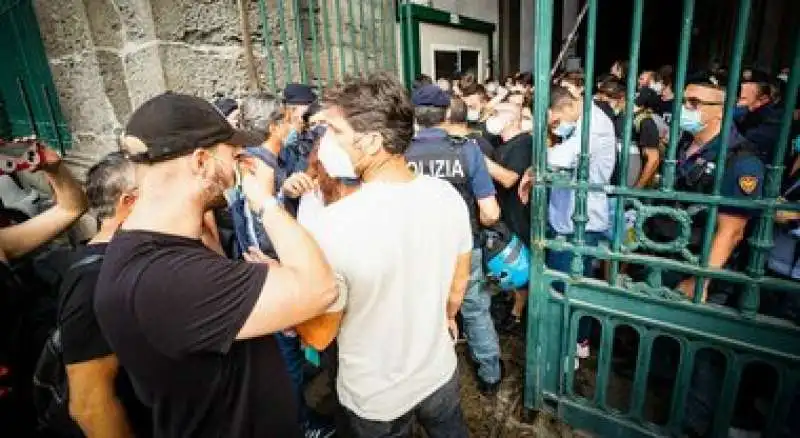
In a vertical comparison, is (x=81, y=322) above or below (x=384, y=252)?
below

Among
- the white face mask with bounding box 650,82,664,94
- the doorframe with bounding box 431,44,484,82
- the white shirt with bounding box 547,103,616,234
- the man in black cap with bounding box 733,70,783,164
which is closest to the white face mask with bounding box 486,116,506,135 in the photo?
the white shirt with bounding box 547,103,616,234

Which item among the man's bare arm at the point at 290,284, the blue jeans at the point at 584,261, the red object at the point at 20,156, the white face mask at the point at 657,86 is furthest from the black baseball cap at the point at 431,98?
the white face mask at the point at 657,86

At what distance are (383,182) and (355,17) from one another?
2799mm

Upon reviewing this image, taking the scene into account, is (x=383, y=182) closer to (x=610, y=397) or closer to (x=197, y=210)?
(x=197, y=210)

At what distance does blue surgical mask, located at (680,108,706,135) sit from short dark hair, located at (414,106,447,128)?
55.1 inches

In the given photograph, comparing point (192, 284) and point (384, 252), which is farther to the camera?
point (384, 252)

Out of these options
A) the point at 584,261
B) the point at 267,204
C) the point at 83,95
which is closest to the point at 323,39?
the point at 83,95

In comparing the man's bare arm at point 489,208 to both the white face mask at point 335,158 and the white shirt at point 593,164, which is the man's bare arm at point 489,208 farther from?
the white face mask at point 335,158

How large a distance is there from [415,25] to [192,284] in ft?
16.2

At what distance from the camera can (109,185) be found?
1678mm

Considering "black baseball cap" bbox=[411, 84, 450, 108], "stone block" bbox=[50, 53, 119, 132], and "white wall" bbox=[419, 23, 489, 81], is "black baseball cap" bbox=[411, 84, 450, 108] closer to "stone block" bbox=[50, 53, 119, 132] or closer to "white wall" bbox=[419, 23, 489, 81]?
"stone block" bbox=[50, 53, 119, 132]

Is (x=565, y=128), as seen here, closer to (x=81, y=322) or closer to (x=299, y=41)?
(x=299, y=41)

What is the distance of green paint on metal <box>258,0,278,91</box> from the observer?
9.54 ft

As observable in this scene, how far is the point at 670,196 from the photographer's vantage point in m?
1.71
